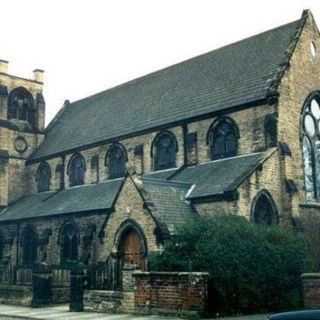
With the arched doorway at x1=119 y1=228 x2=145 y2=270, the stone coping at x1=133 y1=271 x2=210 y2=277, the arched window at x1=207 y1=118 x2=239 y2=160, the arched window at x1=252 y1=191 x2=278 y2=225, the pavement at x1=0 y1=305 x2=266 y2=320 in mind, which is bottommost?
the pavement at x1=0 y1=305 x2=266 y2=320

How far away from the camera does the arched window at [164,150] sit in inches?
1189

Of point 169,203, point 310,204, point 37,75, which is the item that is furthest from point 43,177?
point 310,204

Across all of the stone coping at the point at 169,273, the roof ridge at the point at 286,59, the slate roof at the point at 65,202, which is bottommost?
the stone coping at the point at 169,273

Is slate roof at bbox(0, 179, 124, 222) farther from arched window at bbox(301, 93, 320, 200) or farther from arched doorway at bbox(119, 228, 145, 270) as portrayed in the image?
arched window at bbox(301, 93, 320, 200)

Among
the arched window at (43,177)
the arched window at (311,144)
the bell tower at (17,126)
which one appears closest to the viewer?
the arched window at (311,144)

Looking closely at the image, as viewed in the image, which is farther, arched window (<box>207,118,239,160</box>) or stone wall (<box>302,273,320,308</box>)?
arched window (<box>207,118,239,160</box>)

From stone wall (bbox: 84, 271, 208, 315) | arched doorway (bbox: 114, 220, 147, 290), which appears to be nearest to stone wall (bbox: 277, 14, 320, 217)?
arched doorway (bbox: 114, 220, 147, 290)

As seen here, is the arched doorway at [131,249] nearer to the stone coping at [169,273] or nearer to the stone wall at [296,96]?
the stone coping at [169,273]

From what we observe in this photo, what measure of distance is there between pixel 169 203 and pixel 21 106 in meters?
23.3

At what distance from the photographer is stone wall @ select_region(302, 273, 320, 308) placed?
15828 mm

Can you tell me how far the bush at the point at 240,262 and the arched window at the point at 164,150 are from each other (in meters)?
10.8

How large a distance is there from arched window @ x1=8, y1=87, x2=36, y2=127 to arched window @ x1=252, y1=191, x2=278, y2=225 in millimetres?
24057

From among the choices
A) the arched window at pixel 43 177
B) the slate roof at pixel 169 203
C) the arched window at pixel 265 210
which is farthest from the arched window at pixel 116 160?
the arched window at pixel 265 210

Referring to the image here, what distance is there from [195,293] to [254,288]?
8.22ft
